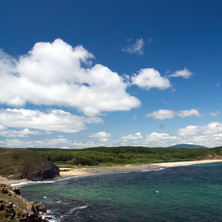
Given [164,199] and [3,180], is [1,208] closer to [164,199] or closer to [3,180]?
[164,199]

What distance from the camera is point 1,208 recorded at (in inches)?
1062

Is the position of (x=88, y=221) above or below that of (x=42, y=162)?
below

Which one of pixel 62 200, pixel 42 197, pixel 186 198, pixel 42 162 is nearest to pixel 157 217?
pixel 186 198

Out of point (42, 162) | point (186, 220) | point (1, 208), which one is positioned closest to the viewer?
point (1, 208)

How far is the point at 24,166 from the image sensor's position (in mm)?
99000

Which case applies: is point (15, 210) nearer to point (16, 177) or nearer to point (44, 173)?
point (16, 177)

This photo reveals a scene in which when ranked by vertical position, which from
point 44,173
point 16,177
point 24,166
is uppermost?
point 24,166

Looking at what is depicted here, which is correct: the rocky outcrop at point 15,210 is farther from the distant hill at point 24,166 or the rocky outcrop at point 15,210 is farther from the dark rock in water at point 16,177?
the distant hill at point 24,166

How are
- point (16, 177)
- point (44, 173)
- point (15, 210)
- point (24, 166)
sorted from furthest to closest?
1. point (44, 173)
2. point (24, 166)
3. point (16, 177)
4. point (15, 210)

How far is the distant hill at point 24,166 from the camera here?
9412cm

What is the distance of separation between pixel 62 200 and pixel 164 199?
100 feet

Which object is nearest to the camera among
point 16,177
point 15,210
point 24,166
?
point 15,210

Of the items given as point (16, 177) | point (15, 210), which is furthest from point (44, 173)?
point (15, 210)

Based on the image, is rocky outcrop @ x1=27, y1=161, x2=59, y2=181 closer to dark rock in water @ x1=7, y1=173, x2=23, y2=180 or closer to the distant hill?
the distant hill
